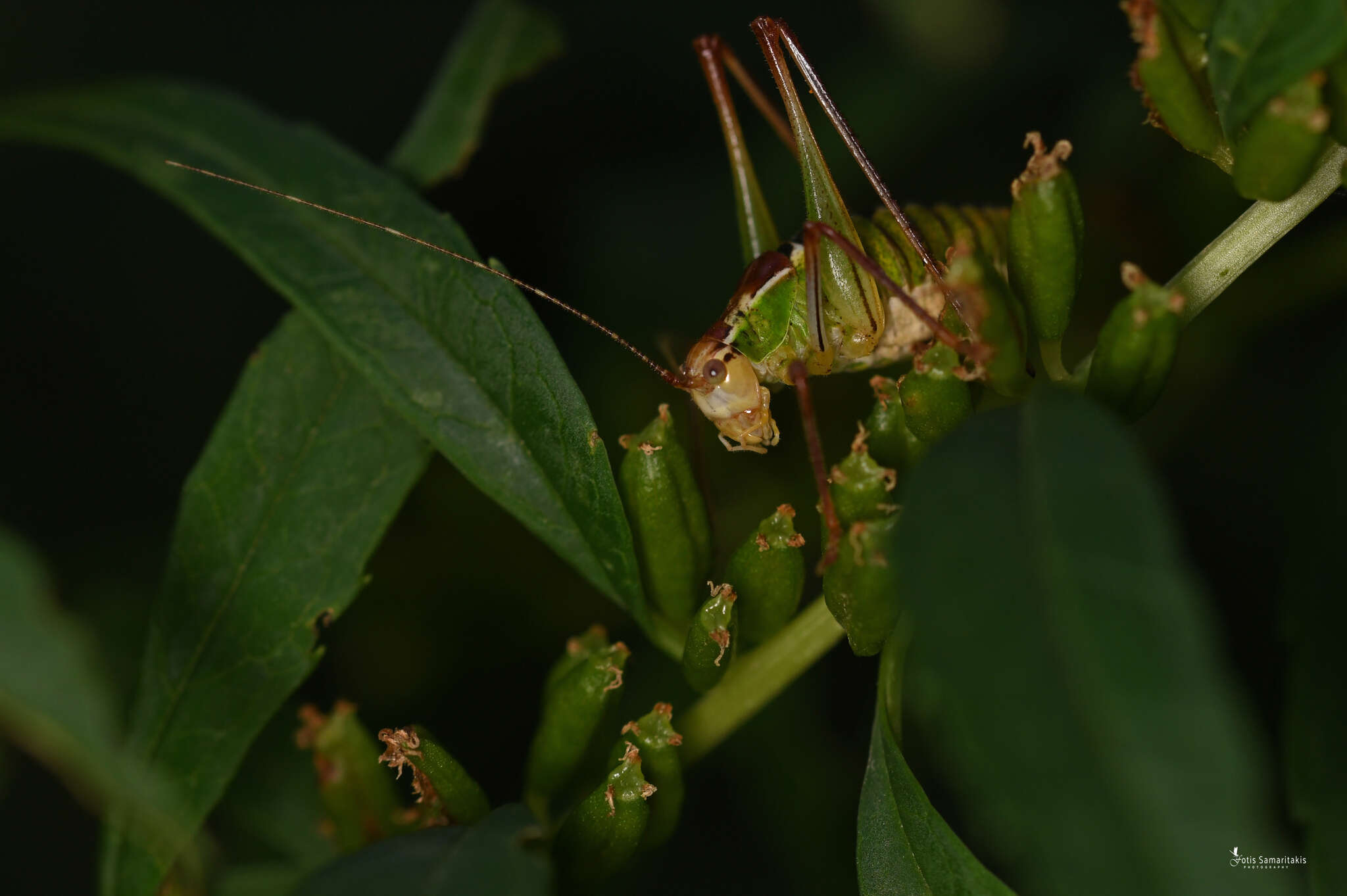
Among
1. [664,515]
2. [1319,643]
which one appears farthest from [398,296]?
[1319,643]

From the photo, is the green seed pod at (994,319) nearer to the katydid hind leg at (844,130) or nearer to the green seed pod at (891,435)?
the green seed pod at (891,435)

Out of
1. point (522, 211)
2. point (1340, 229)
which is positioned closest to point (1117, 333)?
point (1340, 229)

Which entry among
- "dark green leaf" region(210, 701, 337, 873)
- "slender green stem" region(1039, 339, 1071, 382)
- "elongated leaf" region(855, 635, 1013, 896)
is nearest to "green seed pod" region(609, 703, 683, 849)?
"elongated leaf" region(855, 635, 1013, 896)

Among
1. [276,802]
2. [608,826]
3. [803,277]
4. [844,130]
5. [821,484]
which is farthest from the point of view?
[803,277]

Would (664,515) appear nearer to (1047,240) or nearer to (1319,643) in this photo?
(1047,240)

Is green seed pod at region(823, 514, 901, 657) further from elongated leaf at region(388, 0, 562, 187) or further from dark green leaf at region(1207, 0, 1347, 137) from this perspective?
elongated leaf at region(388, 0, 562, 187)

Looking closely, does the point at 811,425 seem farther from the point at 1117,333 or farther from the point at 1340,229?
the point at 1340,229
